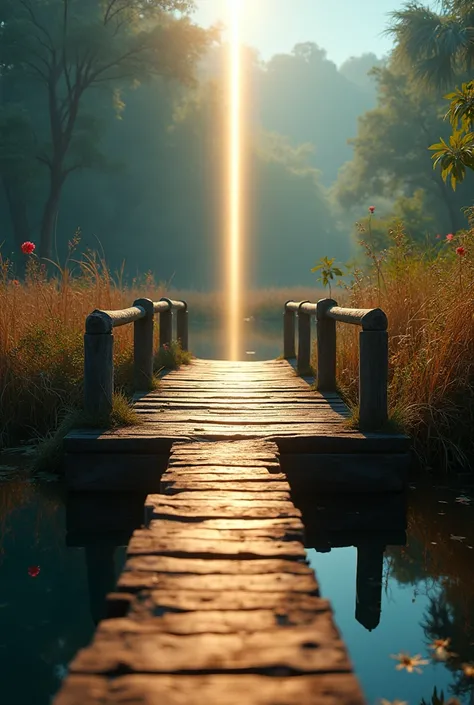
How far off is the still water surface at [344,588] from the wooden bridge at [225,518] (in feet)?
0.49

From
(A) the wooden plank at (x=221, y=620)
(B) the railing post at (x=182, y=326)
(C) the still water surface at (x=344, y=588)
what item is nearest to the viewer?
(A) the wooden plank at (x=221, y=620)

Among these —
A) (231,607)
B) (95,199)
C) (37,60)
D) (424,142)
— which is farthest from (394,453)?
(95,199)

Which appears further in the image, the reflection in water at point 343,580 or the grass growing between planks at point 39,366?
the grass growing between planks at point 39,366

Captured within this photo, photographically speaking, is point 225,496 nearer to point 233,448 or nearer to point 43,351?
point 233,448

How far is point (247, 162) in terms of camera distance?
42.3 metres

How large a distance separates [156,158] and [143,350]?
31.9 metres

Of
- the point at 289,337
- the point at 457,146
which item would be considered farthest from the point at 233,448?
the point at 289,337

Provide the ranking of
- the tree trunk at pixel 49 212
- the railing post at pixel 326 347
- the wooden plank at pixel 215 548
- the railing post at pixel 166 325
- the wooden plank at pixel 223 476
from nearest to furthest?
the wooden plank at pixel 215 548 → the wooden plank at pixel 223 476 → the railing post at pixel 326 347 → the railing post at pixel 166 325 → the tree trunk at pixel 49 212

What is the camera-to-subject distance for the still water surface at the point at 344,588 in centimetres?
281

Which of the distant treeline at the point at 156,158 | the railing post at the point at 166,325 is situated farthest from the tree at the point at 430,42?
the railing post at the point at 166,325

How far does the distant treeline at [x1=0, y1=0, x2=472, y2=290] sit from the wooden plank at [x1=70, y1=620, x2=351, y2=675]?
47.4 feet

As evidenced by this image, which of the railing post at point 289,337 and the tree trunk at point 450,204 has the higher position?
the tree trunk at point 450,204

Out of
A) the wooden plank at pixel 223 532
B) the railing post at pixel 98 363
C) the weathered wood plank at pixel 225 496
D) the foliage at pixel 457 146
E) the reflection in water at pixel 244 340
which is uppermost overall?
the foliage at pixel 457 146

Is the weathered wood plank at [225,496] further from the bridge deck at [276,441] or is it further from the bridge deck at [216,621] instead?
the bridge deck at [276,441]
